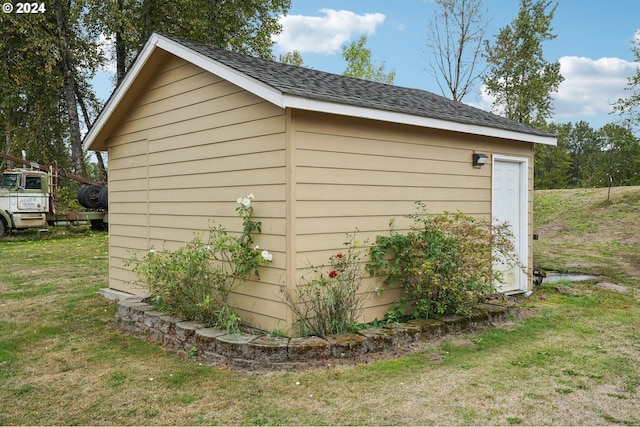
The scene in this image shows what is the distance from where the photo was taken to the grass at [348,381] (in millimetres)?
3156

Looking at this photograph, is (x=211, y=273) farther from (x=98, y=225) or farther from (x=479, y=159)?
(x=98, y=225)

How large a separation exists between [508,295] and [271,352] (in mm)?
4325

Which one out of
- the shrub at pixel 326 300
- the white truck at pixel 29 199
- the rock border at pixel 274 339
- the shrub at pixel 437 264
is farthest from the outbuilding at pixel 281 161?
the white truck at pixel 29 199

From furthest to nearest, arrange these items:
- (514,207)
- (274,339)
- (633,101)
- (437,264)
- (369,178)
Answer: (633,101)
(514,207)
(369,178)
(437,264)
(274,339)

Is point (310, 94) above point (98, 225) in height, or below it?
above

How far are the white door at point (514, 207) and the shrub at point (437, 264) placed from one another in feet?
5.71

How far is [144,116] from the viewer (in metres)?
6.42

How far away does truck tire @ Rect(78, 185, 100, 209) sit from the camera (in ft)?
56.4

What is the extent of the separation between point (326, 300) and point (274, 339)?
593 millimetres

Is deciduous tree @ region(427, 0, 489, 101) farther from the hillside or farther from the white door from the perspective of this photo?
the white door

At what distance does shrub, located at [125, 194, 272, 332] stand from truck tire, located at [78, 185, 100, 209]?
13.7 meters

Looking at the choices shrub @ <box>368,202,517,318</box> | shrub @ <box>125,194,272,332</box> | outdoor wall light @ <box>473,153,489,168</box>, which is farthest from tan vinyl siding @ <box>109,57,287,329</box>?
outdoor wall light @ <box>473,153,489,168</box>

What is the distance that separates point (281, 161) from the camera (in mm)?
4371

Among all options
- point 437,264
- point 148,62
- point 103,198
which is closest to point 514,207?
point 437,264
